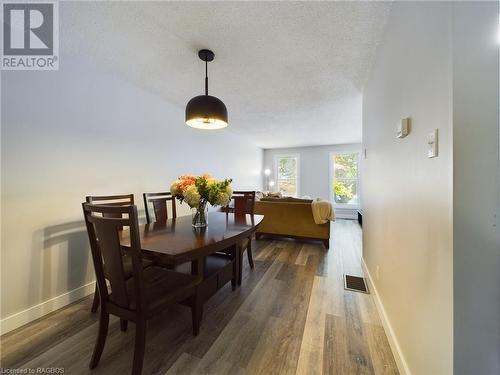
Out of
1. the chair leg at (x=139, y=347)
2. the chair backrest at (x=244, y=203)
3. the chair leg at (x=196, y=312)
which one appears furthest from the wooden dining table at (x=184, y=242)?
the chair backrest at (x=244, y=203)

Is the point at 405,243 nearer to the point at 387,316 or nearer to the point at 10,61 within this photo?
the point at 387,316

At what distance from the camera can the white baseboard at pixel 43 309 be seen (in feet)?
4.99

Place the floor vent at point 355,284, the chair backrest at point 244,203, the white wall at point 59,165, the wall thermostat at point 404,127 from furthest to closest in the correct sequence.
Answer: the chair backrest at point 244,203
the floor vent at point 355,284
the white wall at point 59,165
the wall thermostat at point 404,127

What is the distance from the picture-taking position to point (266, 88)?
2.65 m

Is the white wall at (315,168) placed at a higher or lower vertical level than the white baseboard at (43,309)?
higher

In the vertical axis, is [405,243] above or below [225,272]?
above

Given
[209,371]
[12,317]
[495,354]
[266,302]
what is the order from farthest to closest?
[266,302] < [12,317] < [209,371] < [495,354]

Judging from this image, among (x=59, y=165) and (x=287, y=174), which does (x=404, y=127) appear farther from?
(x=287, y=174)

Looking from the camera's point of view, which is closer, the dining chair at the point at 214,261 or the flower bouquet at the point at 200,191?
the flower bouquet at the point at 200,191

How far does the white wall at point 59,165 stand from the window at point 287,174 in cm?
521

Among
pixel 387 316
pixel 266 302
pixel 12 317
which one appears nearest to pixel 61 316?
pixel 12 317

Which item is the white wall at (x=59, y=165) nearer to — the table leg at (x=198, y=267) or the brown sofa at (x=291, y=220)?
the table leg at (x=198, y=267)

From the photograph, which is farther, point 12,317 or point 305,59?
point 305,59

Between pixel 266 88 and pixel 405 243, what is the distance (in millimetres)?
2343
